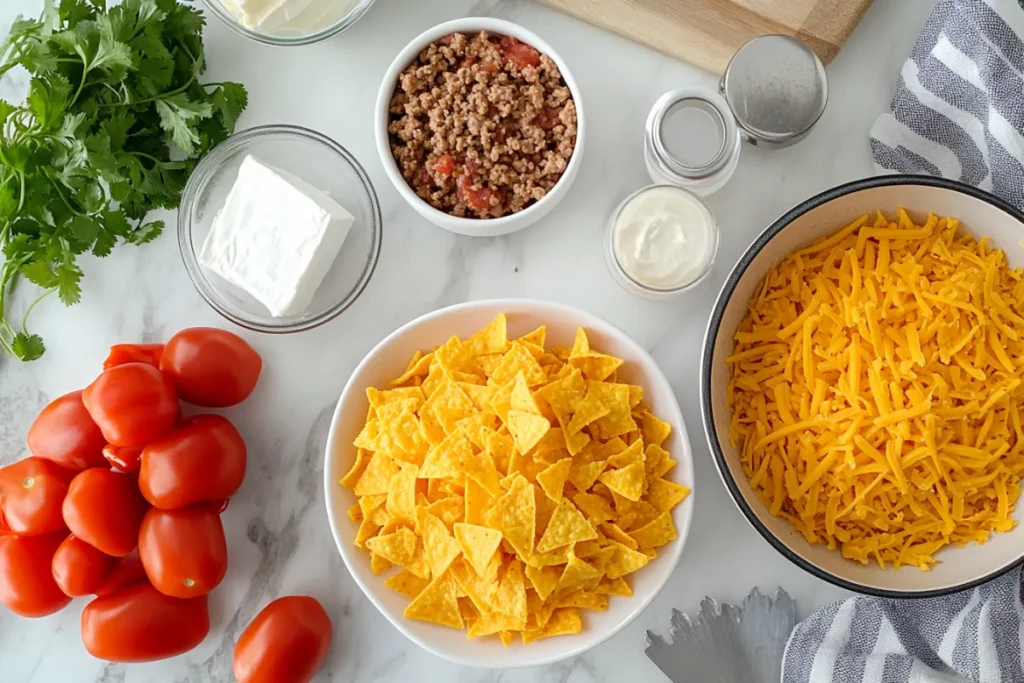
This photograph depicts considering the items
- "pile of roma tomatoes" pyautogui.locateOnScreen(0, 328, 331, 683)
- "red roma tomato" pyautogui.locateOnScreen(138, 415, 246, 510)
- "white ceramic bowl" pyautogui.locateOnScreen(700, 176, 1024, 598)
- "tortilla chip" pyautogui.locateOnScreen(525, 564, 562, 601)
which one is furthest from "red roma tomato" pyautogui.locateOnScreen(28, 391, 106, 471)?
"white ceramic bowl" pyautogui.locateOnScreen(700, 176, 1024, 598)

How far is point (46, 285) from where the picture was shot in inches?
66.4

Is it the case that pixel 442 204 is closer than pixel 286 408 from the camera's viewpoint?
Yes

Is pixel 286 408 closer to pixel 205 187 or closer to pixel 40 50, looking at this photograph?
pixel 205 187

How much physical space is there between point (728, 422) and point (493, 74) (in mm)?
802

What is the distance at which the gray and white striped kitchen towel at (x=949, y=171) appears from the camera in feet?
5.37

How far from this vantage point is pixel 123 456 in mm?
1703

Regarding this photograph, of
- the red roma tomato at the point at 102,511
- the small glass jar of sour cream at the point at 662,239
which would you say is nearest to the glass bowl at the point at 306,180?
the red roma tomato at the point at 102,511

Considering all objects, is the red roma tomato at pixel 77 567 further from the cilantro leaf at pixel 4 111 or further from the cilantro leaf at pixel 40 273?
the cilantro leaf at pixel 4 111

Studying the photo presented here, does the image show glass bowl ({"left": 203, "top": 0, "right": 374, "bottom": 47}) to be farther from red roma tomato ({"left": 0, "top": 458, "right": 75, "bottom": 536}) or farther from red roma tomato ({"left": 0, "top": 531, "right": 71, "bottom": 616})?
red roma tomato ({"left": 0, "top": 531, "right": 71, "bottom": 616})

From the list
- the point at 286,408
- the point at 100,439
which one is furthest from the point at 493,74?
the point at 100,439

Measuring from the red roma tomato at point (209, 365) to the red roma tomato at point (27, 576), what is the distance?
0.41 metres

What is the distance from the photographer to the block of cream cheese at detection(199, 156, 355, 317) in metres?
1.69

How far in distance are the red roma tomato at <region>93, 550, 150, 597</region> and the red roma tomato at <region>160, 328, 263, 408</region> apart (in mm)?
365

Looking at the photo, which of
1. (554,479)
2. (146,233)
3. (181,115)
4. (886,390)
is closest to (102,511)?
(146,233)
